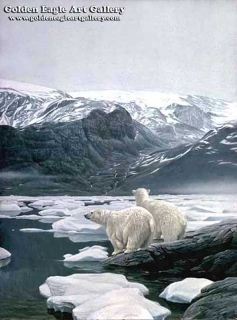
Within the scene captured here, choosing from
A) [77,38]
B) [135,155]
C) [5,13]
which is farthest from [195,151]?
[5,13]

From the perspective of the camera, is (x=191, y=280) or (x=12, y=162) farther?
(x=12, y=162)

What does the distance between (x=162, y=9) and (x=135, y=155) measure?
2.76 feet

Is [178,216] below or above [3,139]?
below

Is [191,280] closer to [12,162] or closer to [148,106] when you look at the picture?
[148,106]

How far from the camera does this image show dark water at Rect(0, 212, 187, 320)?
8.53ft

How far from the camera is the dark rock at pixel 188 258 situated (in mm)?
2727

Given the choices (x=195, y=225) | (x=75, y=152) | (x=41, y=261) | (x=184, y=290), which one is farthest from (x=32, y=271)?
(x=195, y=225)

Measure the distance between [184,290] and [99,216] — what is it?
1.97 feet

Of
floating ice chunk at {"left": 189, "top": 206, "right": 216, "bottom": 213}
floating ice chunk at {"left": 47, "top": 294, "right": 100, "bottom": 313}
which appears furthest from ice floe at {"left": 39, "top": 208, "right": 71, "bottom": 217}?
floating ice chunk at {"left": 189, "top": 206, "right": 216, "bottom": 213}

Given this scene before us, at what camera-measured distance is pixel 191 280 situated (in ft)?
8.80

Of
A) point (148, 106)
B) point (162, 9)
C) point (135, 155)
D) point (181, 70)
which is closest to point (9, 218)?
point (135, 155)

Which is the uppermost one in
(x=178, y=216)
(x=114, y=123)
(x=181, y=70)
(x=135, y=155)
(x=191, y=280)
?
(x=181, y=70)

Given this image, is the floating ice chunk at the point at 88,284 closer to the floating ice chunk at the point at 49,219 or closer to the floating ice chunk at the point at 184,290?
the floating ice chunk at the point at 184,290

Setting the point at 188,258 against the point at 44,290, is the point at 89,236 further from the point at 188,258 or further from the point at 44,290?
the point at 188,258
